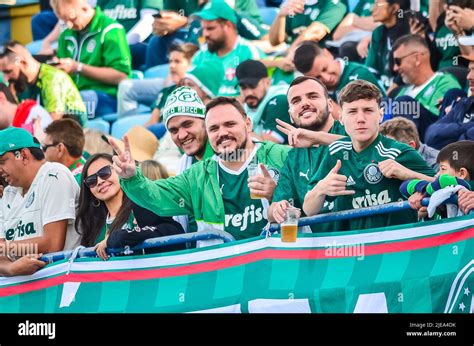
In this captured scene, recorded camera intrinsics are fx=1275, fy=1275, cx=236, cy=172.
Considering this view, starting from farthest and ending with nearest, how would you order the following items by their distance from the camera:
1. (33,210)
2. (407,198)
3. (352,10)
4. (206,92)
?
(352,10), (206,92), (33,210), (407,198)

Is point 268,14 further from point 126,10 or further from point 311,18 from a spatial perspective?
point 126,10

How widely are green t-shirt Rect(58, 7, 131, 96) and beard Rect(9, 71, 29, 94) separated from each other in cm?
43

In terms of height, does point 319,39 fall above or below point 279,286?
above

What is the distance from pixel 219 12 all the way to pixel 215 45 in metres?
0.23

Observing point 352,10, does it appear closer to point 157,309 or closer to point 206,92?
point 206,92

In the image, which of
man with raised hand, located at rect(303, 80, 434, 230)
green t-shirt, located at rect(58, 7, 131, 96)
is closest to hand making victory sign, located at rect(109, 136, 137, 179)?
man with raised hand, located at rect(303, 80, 434, 230)

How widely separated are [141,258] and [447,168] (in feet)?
5.47

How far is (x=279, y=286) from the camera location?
6352 millimetres

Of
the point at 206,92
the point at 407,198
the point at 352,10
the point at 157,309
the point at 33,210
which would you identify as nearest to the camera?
the point at 407,198

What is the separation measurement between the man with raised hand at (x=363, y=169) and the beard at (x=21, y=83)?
3643 millimetres

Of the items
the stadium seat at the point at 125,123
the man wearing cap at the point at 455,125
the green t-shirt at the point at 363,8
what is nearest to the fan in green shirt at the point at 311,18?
the green t-shirt at the point at 363,8

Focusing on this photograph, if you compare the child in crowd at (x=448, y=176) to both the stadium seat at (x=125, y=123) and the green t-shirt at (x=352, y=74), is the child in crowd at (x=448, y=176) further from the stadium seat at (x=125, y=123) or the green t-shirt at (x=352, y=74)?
the stadium seat at (x=125, y=123)
